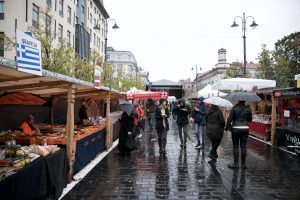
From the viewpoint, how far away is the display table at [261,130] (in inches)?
539

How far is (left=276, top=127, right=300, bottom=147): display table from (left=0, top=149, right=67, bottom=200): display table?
7987mm

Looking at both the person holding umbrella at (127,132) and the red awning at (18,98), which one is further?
the person holding umbrella at (127,132)

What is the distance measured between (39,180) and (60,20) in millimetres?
34346

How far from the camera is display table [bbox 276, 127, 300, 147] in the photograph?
1059 cm

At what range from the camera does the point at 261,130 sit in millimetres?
14539

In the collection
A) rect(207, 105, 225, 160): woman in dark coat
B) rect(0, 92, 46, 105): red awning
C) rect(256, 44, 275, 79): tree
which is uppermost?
rect(256, 44, 275, 79): tree

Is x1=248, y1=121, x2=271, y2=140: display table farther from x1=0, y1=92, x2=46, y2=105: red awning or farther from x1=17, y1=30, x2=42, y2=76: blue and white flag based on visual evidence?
x1=17, y1=30, x2=42, y2=76: blue and white flag

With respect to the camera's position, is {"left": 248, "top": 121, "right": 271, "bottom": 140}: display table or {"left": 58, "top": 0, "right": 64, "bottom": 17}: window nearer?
{"left": 248, "top": 121, "right": 271, "bottom": 140}: display table

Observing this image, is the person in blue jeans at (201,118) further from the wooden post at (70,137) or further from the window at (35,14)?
the window at (35,14)

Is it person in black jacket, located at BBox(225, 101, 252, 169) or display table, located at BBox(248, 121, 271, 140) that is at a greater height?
person in black jacket, located at BBox(225, 101, 252, 169)

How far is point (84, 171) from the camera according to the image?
7.69 metres

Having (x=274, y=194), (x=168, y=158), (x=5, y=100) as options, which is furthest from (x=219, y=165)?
(x=5, y=100)

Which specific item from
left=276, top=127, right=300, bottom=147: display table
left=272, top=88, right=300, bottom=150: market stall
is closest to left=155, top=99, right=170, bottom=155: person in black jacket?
left=272, top=88, right=300, bottom=150: market stall

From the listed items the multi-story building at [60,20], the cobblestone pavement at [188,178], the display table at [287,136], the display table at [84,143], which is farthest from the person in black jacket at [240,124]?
the multi-story building at [60,20]
